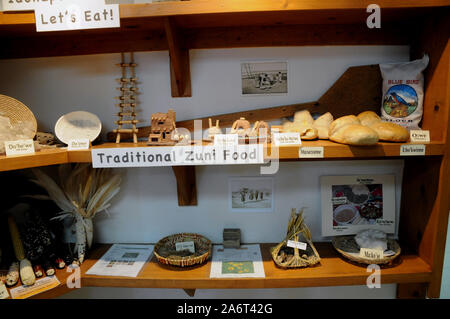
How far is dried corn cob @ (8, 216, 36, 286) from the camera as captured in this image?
1.14 metres

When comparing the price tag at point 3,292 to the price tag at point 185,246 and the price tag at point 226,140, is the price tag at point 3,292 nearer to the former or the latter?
the price tag at point 185,246

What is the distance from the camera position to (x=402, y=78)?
4.00ft

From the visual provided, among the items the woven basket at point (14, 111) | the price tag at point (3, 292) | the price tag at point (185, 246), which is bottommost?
the price tag at point (3, 292)

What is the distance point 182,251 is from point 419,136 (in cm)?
113

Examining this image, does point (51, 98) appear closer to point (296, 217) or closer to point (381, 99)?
point (296, 217)

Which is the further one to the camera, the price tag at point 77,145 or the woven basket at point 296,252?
the woven basket at point 296,252

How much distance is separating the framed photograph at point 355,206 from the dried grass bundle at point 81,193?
1056 millimetres

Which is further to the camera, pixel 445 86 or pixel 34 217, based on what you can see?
pixel 34 217

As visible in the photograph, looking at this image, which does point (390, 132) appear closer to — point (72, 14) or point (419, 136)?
point (419, 136)

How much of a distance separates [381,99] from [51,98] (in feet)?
5.24

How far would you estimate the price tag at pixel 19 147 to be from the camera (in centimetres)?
99

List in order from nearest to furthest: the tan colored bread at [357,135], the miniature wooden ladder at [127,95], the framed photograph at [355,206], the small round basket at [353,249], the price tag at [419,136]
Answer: the tan colored bread at [357,135], the price tag at [419,136], the small round basket at [353,249], the miniature wooden ladder at [127,95], the framed photograph at [355,206]

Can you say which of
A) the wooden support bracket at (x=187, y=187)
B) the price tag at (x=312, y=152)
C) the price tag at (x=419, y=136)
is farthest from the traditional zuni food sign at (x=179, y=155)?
the price tag at (x=419, y=136)
